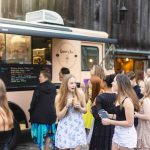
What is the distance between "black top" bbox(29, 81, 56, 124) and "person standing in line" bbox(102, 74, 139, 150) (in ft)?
8.68

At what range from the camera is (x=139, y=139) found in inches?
260

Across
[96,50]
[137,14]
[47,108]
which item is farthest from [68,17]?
[47,108]

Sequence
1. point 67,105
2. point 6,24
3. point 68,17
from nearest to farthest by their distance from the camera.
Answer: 1. point 67,105
2. point 6,24
3. point 68,17

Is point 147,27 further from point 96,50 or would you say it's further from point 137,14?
point 96,50

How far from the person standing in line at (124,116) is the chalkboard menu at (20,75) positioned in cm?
386

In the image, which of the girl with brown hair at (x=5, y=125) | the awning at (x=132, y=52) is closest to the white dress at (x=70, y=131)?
the girl with brown hair at (x=5, y=125)

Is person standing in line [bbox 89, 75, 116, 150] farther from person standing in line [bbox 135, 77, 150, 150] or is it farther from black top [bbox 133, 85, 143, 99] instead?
black top [bbox 133, 85, 143, 99]

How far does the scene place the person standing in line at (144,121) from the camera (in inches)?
252

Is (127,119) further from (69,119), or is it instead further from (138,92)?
(138,92)

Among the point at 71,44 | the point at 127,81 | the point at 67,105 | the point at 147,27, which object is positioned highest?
the point at 147,27

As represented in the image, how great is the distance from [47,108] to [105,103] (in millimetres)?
2191

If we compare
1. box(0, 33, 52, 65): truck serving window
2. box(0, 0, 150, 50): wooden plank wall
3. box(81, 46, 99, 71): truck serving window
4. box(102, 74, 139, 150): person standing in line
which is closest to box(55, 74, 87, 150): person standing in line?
box(102, 74, 139, 150): person standing in line

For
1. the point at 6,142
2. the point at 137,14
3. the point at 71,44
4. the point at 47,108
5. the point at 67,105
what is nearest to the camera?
the point at 6,142

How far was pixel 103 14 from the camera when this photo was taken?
20906 millimetres
